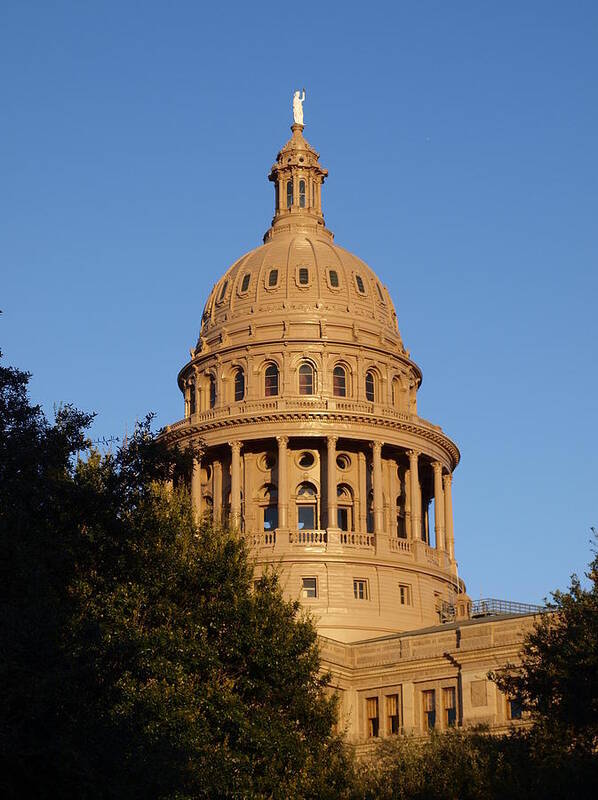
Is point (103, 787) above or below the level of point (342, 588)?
below

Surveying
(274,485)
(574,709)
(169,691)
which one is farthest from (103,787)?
(274,485)

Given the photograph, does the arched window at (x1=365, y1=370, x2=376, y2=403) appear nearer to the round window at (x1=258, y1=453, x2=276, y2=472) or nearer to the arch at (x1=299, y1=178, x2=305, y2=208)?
the round window at (x1=258, y1=453, x2=276, y2=472)

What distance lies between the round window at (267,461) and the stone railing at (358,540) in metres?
7.99

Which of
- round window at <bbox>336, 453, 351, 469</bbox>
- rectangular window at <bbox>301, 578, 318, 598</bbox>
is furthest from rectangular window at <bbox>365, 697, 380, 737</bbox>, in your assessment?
round window at <bbox>336, 453, 351, 469</bbox>

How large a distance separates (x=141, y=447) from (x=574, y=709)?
1663 centimetres

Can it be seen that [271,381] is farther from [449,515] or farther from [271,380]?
[449,515]

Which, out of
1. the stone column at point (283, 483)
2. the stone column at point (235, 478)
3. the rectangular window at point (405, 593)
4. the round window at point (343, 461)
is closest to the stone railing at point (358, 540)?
the rectangular window at point (405, 593)

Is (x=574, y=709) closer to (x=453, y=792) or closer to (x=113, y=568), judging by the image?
(x=453, y=792)

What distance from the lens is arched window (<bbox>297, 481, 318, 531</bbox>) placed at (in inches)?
4104

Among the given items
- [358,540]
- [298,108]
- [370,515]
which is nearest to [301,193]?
[298,108]

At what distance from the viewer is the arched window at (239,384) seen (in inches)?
4262

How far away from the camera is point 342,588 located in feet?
322

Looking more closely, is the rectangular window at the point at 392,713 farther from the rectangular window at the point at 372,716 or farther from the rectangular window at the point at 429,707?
the rectangular window at the point at 429,707

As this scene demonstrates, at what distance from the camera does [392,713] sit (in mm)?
→ 80312
